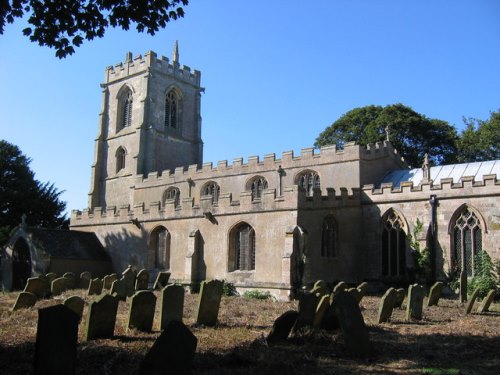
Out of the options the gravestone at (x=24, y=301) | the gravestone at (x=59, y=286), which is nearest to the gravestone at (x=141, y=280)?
the gravestone at (x=59, y=286)

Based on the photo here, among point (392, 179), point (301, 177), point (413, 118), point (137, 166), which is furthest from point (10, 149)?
point (413, 118)

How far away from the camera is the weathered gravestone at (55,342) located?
22.7 feet

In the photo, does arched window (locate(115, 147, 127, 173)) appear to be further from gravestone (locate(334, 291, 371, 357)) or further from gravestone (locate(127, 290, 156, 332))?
gravestone (locate(334, 291, 371, 357))

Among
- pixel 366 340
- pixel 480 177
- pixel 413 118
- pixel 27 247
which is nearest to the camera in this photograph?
pixel 366 340

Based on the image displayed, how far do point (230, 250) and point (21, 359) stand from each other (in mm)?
16756

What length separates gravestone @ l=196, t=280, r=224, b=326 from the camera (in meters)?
12.7

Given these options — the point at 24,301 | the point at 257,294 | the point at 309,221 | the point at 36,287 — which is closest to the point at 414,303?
the point at 257,294

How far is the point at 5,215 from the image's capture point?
123 ft

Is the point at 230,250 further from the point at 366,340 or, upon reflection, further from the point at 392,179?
the point at 366,340

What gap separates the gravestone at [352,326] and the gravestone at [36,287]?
12655 millimetres

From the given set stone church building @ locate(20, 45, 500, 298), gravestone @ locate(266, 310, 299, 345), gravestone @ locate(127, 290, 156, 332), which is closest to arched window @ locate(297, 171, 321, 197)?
stone church building @ locate(20, 45, 500, 298)

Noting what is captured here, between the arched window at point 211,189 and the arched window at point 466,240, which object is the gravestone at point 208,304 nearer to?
the arched window at point 466,240

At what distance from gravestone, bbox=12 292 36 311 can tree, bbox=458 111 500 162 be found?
107ft

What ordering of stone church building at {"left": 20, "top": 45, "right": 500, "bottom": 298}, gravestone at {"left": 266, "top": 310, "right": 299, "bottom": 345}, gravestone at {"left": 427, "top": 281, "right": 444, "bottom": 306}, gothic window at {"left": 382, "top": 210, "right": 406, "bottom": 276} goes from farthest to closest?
gothic window at {"left": 382, "top": 210, "right": 406, "bottom": 276}
stone church building at {"left": 20, "top": 45, "right": 500, "bottom": 298}
gravestone at {"left": 427, "top": 281, "right": 444, "bottom": 306}
gravestone at {"left": 266, "top": 310, "right": 299, "bottom": 345}
